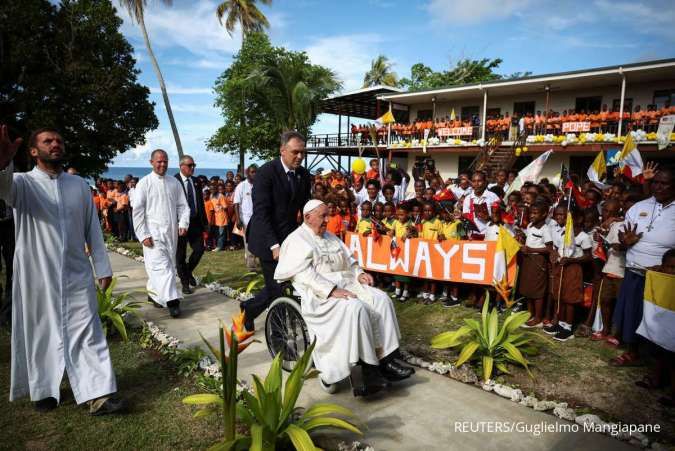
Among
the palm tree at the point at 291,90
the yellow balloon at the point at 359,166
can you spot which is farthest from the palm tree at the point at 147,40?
the yellow balloon at the point at 359,166

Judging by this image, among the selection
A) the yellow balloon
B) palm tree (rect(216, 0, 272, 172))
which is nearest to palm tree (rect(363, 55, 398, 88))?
palm tree (rect(216, 0, 272, 172))

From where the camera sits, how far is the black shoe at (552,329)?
4.90m

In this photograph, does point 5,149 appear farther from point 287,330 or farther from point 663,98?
point 663,98

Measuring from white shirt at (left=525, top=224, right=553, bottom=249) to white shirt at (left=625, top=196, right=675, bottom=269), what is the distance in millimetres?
962

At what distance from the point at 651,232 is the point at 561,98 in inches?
713

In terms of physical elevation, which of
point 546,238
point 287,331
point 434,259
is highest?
point 546,238

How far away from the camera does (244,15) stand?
30672mm

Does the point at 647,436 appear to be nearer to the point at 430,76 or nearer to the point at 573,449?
the point at 573,449

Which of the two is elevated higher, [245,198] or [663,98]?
[663,98]

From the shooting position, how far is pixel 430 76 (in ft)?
114

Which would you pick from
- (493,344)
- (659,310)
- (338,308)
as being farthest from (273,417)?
(659,310)

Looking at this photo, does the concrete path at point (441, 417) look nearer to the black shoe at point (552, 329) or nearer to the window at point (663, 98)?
the black shoe at point (552, 329)

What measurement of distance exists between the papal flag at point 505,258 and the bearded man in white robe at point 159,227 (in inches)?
166

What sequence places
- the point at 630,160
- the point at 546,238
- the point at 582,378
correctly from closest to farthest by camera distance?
the point at 582,378 < the point at 546,238 < the point at 630,160
